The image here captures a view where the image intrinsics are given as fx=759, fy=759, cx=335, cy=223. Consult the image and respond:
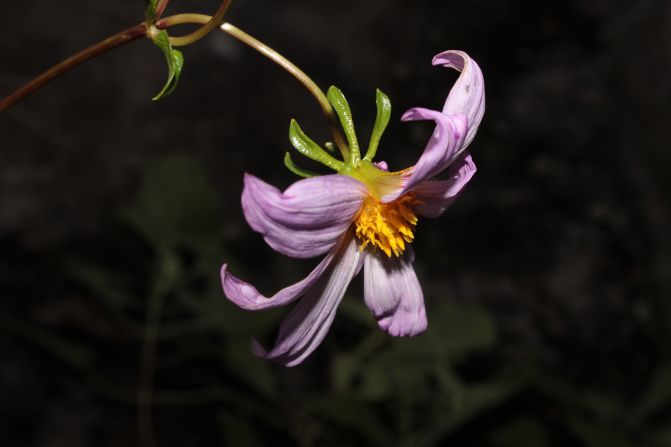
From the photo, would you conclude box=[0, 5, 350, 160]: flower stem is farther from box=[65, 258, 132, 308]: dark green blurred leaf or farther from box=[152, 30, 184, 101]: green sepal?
box=[65, 258, 132, 308]: dark green blurred leaf

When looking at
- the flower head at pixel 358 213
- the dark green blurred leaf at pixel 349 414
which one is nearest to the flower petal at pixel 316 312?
the flower head at pixel 358 213

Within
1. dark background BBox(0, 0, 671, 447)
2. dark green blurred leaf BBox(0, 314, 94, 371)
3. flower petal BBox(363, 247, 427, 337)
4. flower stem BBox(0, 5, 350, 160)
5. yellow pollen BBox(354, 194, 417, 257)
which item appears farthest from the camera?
dark background BBox(0, 0, 671, 447)

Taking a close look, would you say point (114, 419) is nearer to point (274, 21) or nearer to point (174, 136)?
point (174, 136)

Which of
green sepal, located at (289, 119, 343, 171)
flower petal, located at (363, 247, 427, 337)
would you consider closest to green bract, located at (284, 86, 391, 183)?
green sepal, located at (289, 119, 343, 171)

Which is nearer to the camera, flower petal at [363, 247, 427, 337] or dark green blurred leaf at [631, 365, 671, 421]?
flower petal at [363, 247, 427, 337]

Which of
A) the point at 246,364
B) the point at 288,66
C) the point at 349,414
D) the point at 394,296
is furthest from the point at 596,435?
the point at 288,66

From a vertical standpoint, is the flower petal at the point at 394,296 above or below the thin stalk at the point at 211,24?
below

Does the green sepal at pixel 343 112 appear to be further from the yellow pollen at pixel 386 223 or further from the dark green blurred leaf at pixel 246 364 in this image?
the dark green blurred leaf at pixel 246 364
